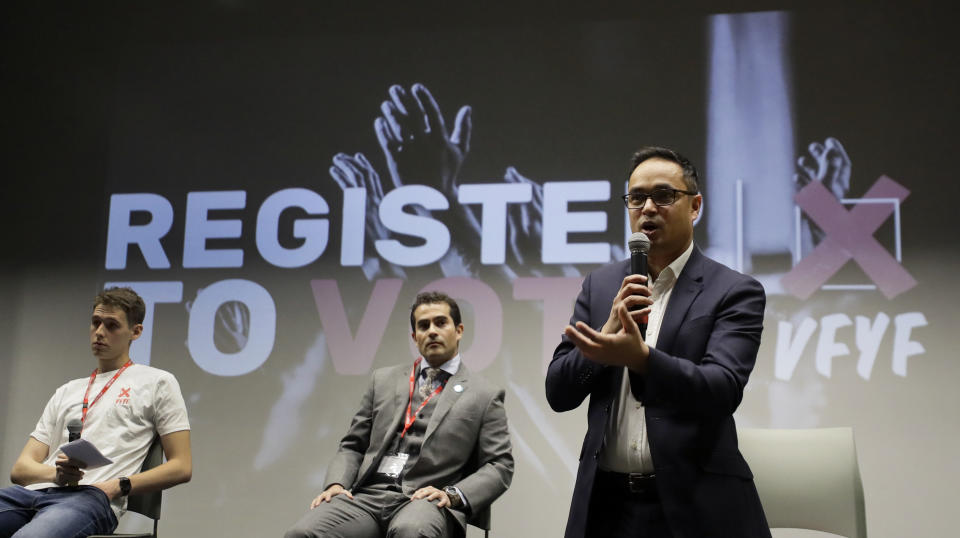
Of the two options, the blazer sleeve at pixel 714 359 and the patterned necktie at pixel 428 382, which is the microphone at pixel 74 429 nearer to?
the patterned necktie at pixel 428 382

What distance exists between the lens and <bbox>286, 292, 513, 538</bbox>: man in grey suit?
3150 mm

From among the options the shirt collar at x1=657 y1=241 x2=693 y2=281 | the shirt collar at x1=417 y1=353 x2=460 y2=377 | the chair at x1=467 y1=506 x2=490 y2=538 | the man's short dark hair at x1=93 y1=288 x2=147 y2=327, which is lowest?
the chair at x1=467 y1=506 x2=490 y2=538

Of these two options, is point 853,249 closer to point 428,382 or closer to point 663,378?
point 428,382

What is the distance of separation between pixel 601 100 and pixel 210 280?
2295mm

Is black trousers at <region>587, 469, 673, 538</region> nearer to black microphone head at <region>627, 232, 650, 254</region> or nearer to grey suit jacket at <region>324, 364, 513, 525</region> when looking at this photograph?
black microphone head at <region>627, 232, 650, 254</region>

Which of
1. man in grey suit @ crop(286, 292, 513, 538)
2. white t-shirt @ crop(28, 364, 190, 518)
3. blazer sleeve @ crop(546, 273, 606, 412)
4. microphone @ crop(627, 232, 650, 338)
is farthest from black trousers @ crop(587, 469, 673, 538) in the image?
white t-shirt @ crop(28, 364, 190, 518)

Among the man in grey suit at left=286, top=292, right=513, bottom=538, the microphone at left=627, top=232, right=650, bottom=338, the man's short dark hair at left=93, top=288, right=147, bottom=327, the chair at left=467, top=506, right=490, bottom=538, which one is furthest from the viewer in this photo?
the man's short dark hair at left=93, top=288, right=147, bottom=327

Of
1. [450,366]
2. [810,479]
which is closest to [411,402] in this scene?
[450,366]

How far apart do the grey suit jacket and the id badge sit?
0.02 metres

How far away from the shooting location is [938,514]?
4094 mm

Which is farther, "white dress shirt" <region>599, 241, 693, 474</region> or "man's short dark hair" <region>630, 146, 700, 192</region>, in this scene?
"man's short dark hair" <region>630, 146, 700, 192</region>

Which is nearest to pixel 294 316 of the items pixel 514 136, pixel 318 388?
pixel 318 388

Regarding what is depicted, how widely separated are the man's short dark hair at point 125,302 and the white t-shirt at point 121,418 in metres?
0.20

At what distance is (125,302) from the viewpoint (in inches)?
144
